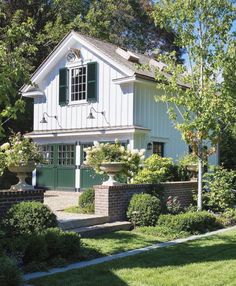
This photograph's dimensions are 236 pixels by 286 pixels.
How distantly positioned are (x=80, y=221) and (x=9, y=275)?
4950 mm

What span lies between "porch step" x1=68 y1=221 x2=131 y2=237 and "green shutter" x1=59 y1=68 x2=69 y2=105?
31.5ft

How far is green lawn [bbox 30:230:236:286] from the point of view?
6770 millimetres

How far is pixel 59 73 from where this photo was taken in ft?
67.2

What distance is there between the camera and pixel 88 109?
63.7 feet

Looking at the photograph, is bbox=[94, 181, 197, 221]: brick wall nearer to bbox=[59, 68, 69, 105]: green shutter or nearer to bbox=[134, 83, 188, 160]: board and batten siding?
bbox=[134, 83, 188, 160]: board and batten siding

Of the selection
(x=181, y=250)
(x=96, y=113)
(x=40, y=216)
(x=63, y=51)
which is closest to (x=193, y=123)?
(x=181, y=250)

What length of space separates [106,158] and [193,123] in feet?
8.39

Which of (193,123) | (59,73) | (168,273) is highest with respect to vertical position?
(59,73)

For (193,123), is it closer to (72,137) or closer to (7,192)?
(7,192)

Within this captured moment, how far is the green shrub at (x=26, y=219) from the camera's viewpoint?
857cm

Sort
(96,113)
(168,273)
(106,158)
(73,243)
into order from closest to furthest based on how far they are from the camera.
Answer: (168,273) < (73,243) < (106,158) < (96,113)

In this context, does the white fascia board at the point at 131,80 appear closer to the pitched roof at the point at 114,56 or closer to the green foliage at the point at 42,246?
the pitched roof at the point at 114,56

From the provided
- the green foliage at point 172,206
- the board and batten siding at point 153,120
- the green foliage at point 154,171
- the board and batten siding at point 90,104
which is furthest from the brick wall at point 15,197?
the board and batten siding at point 90,104

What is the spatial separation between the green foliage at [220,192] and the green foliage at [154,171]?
1456 millimetres
